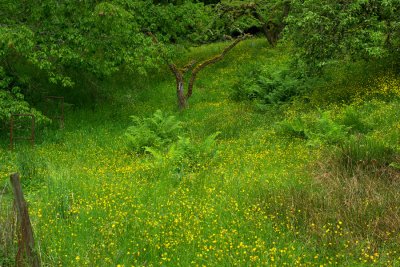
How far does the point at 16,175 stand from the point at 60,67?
486 inches

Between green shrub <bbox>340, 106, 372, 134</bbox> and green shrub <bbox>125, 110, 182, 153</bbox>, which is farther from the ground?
green shrub <bbox>340, 106, 372, 134</bbox>

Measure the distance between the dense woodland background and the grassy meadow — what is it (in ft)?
0.10

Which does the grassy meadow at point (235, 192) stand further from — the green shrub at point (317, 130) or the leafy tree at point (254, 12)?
the leafy tree at point (254, 12)

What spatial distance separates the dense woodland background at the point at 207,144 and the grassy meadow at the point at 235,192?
0.03m

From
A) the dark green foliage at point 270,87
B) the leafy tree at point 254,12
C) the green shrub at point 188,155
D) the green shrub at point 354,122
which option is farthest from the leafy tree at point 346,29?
the leafy tree at point 254,12

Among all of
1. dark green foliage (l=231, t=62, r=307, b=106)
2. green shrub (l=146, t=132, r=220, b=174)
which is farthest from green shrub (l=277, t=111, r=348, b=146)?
dark green foliage (l=231, t=62, r=307, b=106)

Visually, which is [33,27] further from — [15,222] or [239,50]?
[239,50]

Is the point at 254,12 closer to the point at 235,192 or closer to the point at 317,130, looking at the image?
the point at 317,130

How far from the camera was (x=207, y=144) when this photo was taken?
10625 millimetres

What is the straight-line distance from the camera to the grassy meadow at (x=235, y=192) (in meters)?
5.85

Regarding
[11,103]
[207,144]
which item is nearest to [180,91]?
[11,103]

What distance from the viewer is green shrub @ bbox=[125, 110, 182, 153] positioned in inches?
480

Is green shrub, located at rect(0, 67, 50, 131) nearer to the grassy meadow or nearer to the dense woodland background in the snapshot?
the dense woodland background

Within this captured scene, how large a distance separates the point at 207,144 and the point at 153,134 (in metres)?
2.61
